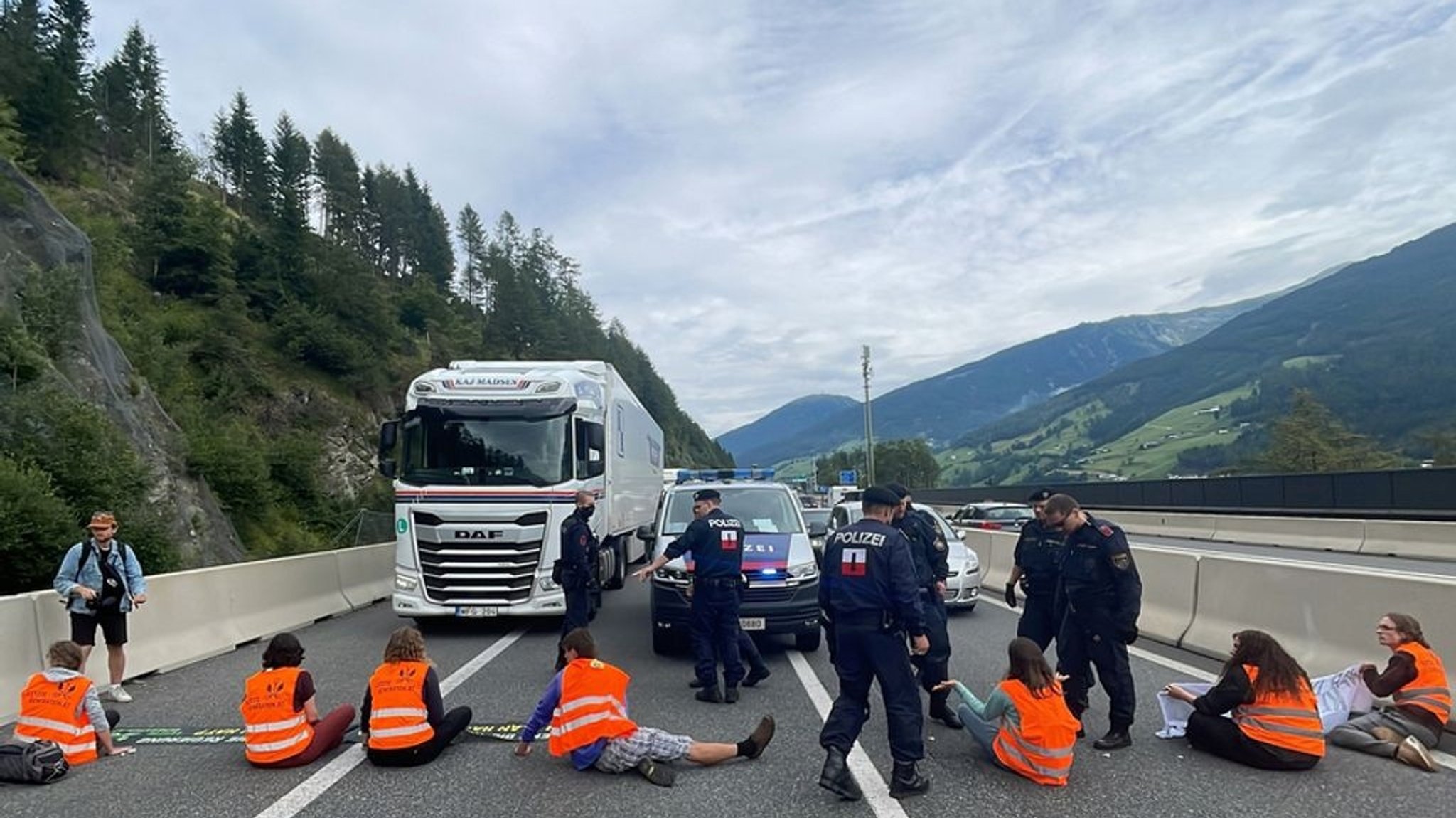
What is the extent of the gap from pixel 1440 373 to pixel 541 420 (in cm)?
13670

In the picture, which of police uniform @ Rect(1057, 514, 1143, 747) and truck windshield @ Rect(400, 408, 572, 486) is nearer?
police uniform @ Rect(1057, 514, 1143, 747)

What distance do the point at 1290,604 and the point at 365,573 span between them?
Answer: 42.9ft

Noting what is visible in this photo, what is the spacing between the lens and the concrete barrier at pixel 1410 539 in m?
18.1

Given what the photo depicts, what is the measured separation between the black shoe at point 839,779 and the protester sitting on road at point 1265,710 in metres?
2.40

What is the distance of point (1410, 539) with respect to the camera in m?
19.0

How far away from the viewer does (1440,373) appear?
113 metres

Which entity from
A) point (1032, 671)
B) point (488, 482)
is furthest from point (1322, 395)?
point (1032, 671)

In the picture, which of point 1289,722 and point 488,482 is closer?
point 1289,722

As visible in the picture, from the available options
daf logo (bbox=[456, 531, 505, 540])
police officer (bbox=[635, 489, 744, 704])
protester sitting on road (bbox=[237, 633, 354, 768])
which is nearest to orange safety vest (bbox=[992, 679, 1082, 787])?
police officer (bbox=[635, 489, 744, 704])

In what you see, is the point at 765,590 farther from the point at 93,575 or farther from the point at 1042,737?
the point at 93,575

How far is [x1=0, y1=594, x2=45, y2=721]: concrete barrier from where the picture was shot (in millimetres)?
7301

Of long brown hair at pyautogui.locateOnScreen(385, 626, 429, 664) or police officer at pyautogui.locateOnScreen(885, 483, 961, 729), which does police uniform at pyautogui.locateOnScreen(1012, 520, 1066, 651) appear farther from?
long brown hair at pyautogui.locateOnScreen(385, 626, 429, 664)

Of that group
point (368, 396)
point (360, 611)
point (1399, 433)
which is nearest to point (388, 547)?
point (360, 611)

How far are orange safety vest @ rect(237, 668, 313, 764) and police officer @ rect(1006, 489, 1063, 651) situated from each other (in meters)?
5.10
